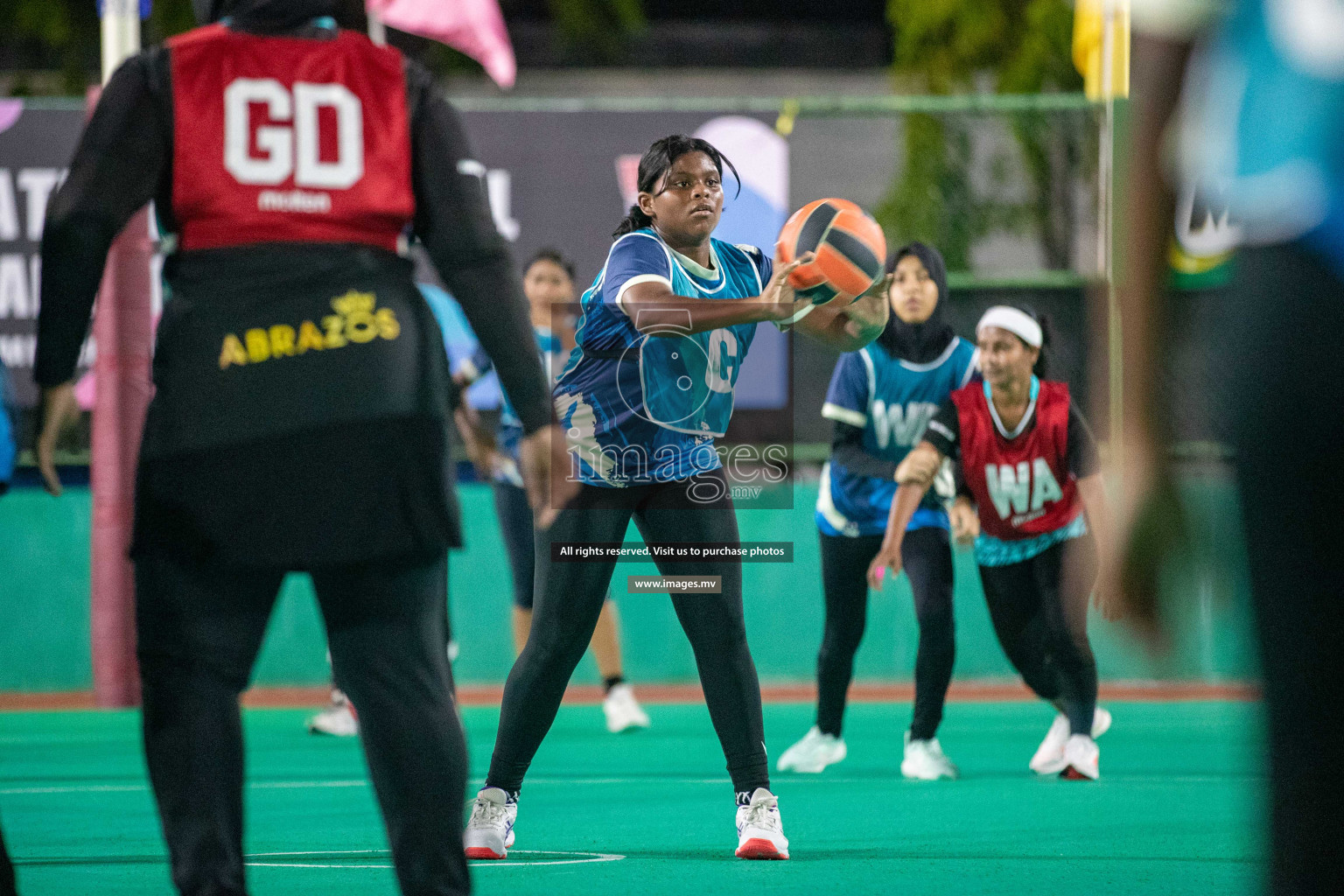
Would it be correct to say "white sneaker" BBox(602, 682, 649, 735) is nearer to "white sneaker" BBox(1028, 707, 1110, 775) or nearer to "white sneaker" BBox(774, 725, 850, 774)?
"white sneaker" BBox(774, 725, 850, 774)

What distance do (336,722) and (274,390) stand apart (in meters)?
5.86

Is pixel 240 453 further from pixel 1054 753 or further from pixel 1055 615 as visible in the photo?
pixel 1054 753

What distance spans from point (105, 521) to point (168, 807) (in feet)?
24.8

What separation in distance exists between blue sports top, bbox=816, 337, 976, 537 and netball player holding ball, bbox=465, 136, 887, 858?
2.26 m

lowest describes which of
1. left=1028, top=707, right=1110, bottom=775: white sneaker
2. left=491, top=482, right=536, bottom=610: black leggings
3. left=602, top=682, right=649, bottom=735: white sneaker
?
left=602, top=682, right=649, bottom=735: white sneaker

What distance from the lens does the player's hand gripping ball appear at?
461 centimetres

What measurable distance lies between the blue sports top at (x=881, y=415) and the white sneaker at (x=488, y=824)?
2.77 meters

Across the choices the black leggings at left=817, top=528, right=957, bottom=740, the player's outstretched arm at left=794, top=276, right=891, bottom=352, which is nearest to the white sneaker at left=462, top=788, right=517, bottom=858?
the player's outstretched arm at left=794, top=276, right=891, bottom=352

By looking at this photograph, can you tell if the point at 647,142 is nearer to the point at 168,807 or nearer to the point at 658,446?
the point at 658,446


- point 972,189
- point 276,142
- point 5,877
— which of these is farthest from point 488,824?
point 972,189

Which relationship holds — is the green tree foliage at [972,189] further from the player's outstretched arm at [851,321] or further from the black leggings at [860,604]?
the player's outstretched arm at [851,321]

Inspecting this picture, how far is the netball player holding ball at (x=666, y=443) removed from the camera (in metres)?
4.40

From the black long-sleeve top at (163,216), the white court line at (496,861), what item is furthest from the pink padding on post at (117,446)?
the black long-sleeve top at (163,216)

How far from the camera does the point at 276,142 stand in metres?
2.76
